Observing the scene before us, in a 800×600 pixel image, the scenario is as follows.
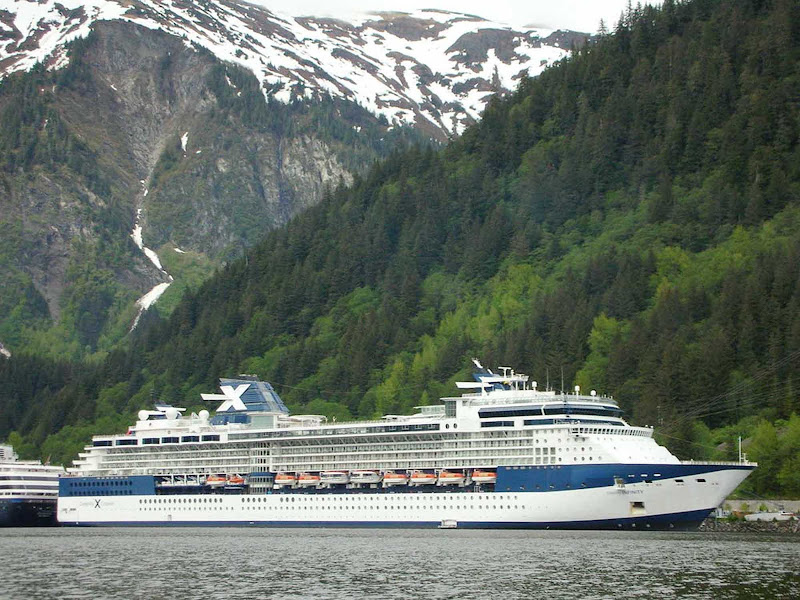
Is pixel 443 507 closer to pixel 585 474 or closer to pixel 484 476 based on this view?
pixel 484 476

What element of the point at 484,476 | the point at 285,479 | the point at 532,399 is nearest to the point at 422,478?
the point at 484,476

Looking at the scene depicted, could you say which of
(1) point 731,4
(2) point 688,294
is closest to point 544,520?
(2) point 688,294

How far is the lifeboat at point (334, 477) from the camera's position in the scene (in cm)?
12019

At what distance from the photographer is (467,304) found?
186 metres

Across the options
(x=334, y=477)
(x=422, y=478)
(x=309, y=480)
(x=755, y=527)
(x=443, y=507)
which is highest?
(x=334, y=477)

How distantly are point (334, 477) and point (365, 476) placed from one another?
3153 millimetres

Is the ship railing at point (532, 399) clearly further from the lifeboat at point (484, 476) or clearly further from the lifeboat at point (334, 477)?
the lifeboat at point (334, 477)

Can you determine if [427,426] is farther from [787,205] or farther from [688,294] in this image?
[787,205]

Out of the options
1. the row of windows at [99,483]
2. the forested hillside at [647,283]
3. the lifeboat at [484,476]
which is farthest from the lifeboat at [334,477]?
the forested hillside at [647,283]

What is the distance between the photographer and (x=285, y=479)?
407 ft

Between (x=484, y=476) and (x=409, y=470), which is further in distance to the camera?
(x=409, y=470)

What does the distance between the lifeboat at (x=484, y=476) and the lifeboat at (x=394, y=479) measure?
24.4 feet

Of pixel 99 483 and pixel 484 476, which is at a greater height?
pixel 99 483

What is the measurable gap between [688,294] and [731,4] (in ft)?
211
